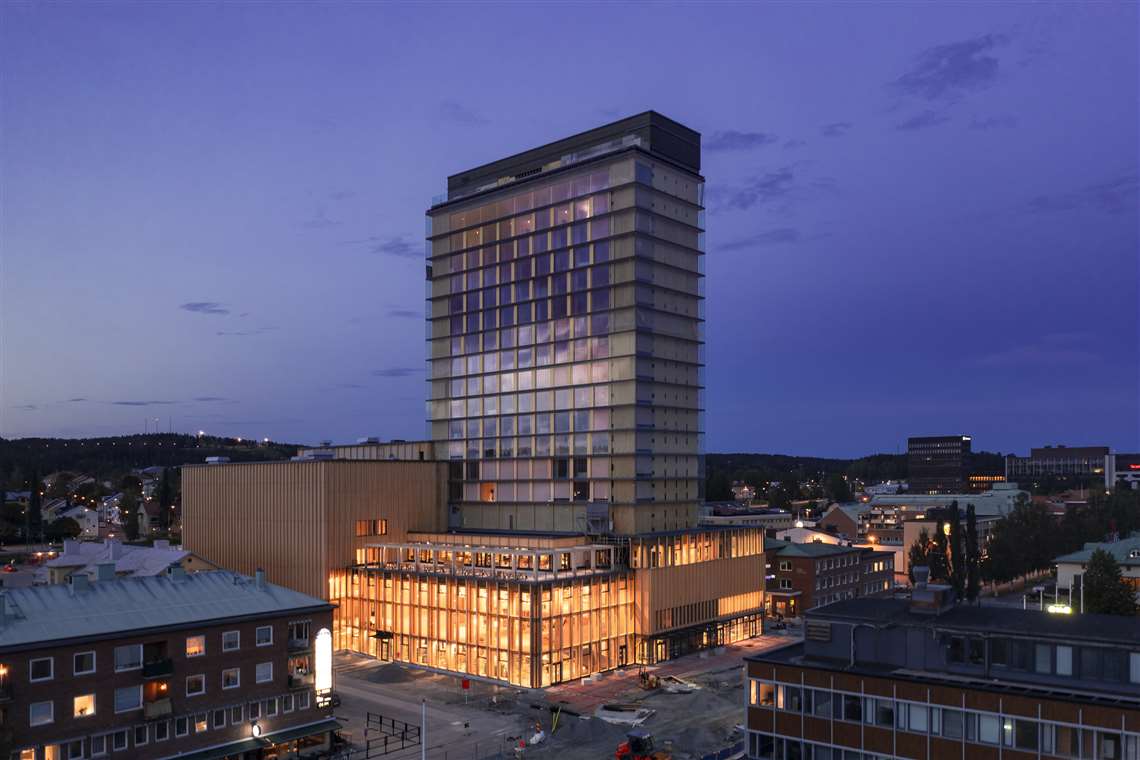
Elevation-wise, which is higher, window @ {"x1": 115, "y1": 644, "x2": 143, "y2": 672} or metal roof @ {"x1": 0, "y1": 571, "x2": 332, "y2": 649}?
metal roof @ {"x1": 0, "y1": 571, "x2": 332, "y2": 649}

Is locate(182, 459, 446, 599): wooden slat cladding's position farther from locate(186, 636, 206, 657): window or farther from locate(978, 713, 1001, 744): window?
locate(978, 713, 1001, 744): window

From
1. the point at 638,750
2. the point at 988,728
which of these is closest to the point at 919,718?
the point at 988,728

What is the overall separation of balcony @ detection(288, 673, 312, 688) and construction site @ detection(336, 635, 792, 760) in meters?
5.59

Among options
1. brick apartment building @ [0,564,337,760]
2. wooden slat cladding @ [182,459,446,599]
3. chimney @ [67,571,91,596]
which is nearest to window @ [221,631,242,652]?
brick apartment building @ [0,564,337,760]

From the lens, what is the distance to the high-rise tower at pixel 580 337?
109m

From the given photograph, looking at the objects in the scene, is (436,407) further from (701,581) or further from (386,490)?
(701,581)

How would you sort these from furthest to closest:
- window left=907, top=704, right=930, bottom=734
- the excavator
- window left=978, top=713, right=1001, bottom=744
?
the excavator → window left=907, top=704, right=930, bottom=734 → window left=978, top=713, right=1001, bottom=744

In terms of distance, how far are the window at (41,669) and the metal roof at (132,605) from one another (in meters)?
1.30

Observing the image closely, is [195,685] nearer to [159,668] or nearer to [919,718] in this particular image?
[159,668]

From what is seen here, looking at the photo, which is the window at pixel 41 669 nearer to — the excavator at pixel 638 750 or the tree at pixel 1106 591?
the excavator at pixel 638 750

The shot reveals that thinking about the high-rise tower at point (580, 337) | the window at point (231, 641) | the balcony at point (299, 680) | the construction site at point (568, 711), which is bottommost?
the construction site at point (568, 711)

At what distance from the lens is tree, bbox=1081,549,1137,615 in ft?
342

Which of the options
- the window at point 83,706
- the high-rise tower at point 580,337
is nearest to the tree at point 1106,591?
the high-rise tower at point 580,337

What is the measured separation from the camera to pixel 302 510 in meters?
104
